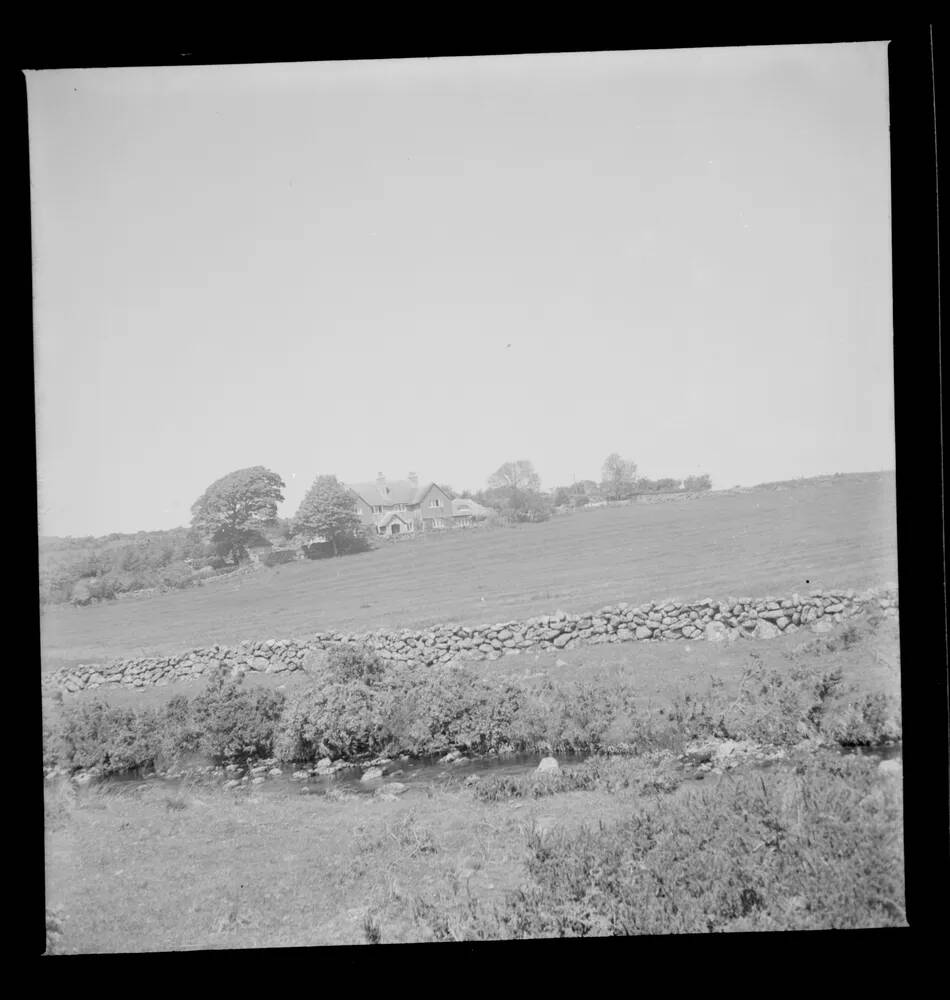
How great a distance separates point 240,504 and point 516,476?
805 millimetres

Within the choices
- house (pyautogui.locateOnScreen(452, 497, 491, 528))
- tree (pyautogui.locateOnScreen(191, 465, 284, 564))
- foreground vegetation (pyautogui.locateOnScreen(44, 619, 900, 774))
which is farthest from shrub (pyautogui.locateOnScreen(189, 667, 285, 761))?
house (pyautogui.locateOnScreen(452, 497, 491, 528))

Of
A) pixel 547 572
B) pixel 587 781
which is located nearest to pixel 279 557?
pixel 547 572

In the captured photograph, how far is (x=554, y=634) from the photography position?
2021mm

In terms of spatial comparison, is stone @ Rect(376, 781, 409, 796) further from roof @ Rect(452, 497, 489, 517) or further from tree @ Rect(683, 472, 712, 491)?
tree @ Rect(683, 472, 712, 491)

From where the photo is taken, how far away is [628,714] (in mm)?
1995

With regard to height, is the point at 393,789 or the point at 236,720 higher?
the point at 236,720

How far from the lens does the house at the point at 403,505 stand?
6.55ft

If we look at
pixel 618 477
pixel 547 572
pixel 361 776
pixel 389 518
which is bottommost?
pixel 361 776

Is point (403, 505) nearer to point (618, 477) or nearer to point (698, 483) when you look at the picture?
point (618, 477)

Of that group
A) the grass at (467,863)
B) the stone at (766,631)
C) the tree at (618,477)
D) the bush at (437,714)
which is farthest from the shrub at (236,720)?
the stone at (766,631)

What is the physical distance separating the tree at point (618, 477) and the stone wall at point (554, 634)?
0.33m

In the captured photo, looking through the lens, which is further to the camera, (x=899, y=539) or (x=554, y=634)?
(x=554, y=634)

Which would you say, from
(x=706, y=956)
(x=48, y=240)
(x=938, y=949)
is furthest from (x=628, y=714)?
(x=48, y=240)

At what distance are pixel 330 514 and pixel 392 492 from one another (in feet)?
0.65
